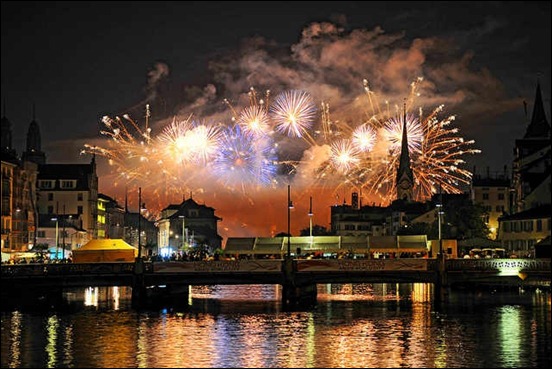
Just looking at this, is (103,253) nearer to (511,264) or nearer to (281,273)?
(281,273)

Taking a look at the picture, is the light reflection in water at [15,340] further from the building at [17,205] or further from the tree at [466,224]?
the tree at [466,224]

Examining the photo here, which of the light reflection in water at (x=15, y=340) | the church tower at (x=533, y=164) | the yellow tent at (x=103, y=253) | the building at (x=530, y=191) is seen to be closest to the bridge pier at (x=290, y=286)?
the yellow tent at (x=103, y=253)

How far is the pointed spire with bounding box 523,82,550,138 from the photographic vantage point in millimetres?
188250

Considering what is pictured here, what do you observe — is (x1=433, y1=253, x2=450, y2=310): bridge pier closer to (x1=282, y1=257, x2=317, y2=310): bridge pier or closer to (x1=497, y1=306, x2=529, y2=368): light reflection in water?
(x1=497, y1=306, x2=529, y2=368): light reflection in water

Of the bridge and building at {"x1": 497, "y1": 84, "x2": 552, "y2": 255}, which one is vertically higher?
building at {"x1": 497, "y1": 84, "x2": 552, "y2": 255}

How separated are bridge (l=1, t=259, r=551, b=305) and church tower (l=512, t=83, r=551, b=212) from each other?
172ft

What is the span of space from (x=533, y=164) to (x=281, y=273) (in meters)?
80.5

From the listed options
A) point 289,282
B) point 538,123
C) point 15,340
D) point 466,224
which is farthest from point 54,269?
point 538,123

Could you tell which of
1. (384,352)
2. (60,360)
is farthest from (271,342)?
(60,360)

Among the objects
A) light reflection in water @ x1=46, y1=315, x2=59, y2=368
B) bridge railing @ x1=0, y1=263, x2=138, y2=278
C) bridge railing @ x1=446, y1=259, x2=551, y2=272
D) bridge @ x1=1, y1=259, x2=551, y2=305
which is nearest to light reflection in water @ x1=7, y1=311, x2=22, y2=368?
light reflection in water @ x1=46, y1=315, x2=59, y2=368

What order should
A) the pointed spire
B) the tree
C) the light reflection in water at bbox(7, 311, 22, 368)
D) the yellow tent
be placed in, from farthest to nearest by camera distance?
the pointed spire, the tree, the yellow tent, the light reflection in water at bbox(7, 311, 22, 368)

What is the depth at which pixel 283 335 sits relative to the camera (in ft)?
251

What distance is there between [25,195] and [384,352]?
12100cm

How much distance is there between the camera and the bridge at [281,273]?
99000mm
